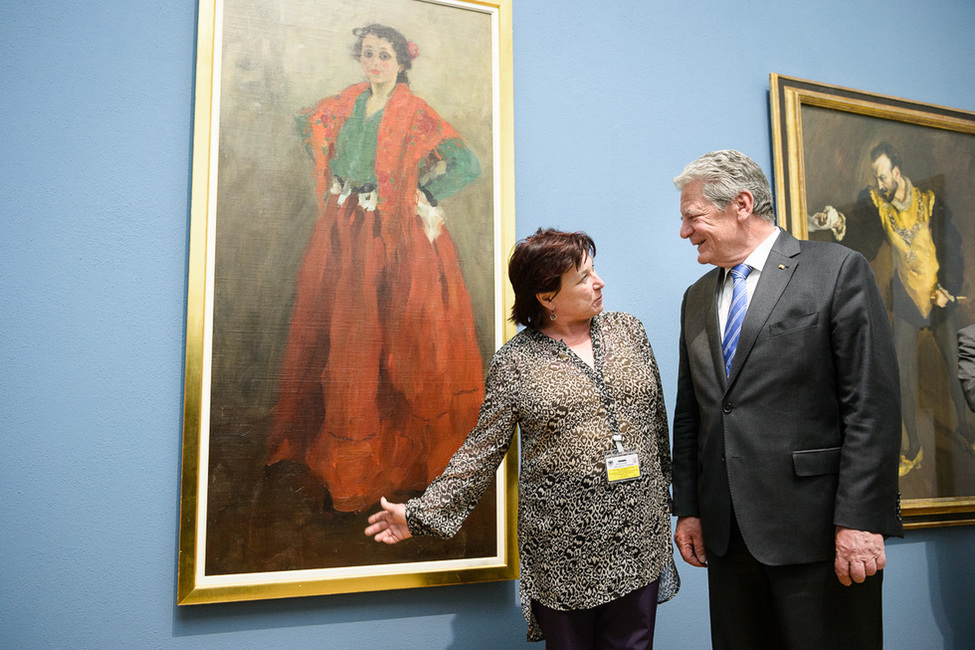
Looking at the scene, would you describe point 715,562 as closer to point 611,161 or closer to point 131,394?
point 611,161

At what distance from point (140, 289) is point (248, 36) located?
92cm

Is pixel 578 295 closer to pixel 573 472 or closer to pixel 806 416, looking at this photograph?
pixel 573 472

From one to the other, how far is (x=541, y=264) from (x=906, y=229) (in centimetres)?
200

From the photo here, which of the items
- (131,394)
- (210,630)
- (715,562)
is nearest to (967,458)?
(715,562)

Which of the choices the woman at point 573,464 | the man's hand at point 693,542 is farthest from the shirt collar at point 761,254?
the man's hand at point 693,542

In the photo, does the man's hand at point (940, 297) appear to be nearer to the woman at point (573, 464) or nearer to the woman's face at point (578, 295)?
the woman at point (573, 464)

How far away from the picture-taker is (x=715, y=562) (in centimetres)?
182

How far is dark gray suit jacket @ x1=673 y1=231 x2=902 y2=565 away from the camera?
158 centimetres

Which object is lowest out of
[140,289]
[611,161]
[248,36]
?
[140,289]

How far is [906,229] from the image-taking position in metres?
2.94

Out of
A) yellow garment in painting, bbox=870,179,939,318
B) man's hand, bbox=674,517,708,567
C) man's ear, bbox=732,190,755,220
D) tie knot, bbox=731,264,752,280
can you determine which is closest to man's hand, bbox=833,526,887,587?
man's hand, bbox=674,517,708,567

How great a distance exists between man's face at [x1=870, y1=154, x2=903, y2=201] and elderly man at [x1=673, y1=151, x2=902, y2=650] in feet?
4.82

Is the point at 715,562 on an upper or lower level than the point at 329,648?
upper

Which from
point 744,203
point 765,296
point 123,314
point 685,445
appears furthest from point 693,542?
point 123,314
